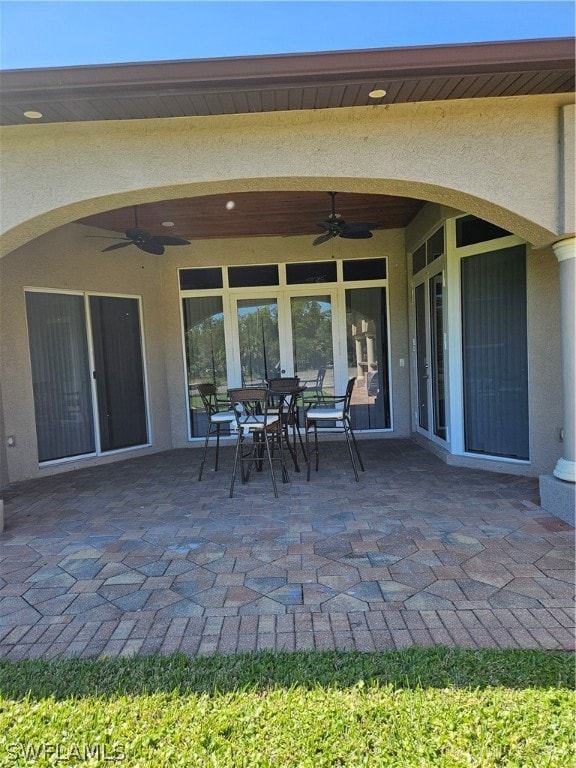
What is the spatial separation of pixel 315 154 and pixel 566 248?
1931 millimetres

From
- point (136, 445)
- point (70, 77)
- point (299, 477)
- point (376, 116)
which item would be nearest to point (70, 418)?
point (136, 445)

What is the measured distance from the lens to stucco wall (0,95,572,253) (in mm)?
3047

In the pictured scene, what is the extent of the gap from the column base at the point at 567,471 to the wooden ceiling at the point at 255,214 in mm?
3309

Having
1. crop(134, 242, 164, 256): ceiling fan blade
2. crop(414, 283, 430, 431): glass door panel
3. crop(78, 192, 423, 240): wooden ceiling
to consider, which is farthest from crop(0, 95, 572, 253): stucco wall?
crop(414, 283, 430, 431): glass door panel

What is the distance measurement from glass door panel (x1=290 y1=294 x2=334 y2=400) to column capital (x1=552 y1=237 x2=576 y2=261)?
3.71 meters

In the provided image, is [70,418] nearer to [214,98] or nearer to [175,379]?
[175,379]

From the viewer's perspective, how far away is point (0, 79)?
2611 mm

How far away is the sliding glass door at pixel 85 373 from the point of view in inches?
210

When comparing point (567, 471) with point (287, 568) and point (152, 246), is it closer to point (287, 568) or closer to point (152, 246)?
point (287, 568)

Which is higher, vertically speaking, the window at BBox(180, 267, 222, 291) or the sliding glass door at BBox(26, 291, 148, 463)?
the window at BBox(180, 267, 222, 291)

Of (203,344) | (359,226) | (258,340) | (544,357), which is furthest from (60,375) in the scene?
(544,357)

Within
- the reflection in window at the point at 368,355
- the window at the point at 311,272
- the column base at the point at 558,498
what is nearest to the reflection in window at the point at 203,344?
the window at the point at 311,272

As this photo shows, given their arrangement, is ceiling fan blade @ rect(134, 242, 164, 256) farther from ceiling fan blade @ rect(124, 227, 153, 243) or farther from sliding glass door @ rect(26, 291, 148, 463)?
→ sliding glass door @ rect(26, 291, 148, 463)

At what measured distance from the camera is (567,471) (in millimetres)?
3291
